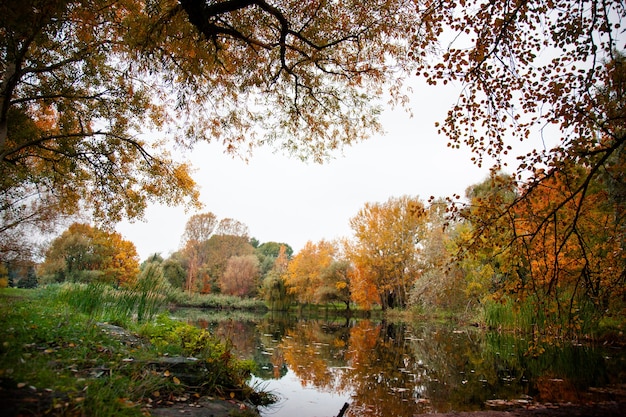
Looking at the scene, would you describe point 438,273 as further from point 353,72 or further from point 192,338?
point 192,338

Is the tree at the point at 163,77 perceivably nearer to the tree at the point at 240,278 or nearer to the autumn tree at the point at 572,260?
the autumn tree at the point at 572,260

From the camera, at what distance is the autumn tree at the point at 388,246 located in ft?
96.5

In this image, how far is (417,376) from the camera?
7.31m

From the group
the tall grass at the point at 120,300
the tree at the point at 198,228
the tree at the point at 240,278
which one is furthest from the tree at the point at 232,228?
the tall grass at the point at 120,300

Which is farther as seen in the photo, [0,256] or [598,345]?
[0,256]

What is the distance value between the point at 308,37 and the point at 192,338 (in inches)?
249

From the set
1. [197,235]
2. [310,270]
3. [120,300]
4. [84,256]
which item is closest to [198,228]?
[197,235]

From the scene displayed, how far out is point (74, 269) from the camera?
101 ft

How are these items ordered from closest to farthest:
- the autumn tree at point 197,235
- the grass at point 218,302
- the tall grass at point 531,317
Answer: the tall grass at point 531,317 → the grass at point 218,302 → the autumn tree at point 197,235

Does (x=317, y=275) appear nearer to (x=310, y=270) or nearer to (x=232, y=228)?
(x=310, y=270)

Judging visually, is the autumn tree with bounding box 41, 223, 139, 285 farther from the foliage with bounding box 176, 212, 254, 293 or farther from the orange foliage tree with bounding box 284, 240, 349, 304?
the orange foliage tree with bounding box 284, 240, 349, 304

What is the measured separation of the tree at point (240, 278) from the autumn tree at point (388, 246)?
537 inches

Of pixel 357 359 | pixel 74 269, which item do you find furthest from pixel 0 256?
pixel 357 359

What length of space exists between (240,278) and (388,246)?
17422 millimetres
